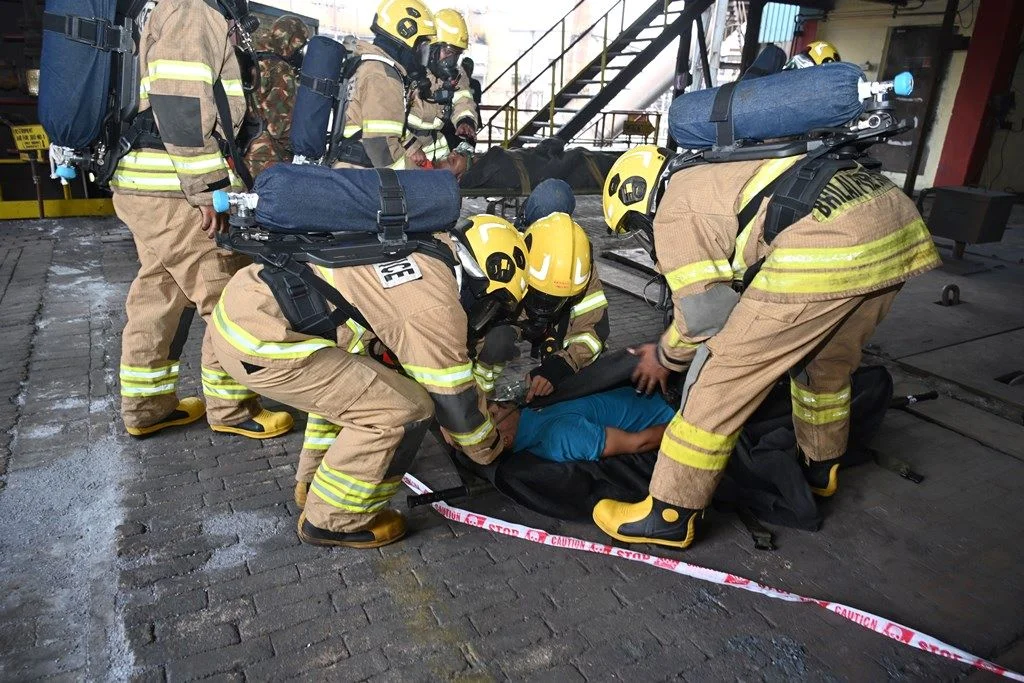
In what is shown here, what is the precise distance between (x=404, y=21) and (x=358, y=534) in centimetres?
309

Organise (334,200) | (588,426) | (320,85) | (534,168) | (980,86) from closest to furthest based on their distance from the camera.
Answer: (334,200)
(588,426)
(320,85)
(534,168)
(980,86)

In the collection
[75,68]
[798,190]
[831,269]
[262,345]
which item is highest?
[75,68]

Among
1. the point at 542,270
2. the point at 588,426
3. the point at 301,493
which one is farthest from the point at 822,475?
the point at 301,493

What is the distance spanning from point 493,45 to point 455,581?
1904 centimetres

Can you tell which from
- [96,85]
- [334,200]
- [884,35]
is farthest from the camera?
[884,35]

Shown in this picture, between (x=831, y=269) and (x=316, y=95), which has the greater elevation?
(x=316, y=95)

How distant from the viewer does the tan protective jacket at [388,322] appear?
2.40m

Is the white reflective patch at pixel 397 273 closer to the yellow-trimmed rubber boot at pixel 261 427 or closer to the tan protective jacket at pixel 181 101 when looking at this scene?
the tan protective jacket at pixel 181 101

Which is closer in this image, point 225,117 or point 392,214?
point 392,214

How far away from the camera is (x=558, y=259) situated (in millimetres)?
3238

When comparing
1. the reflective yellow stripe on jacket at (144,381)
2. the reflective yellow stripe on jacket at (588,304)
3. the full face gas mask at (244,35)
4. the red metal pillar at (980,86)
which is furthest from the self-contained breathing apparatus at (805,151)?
the red metal pillar at (980,86)

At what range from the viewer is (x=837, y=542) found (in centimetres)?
290

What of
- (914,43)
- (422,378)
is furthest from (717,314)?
(914,43)

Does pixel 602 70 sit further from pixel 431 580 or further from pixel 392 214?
pixel 431 580
